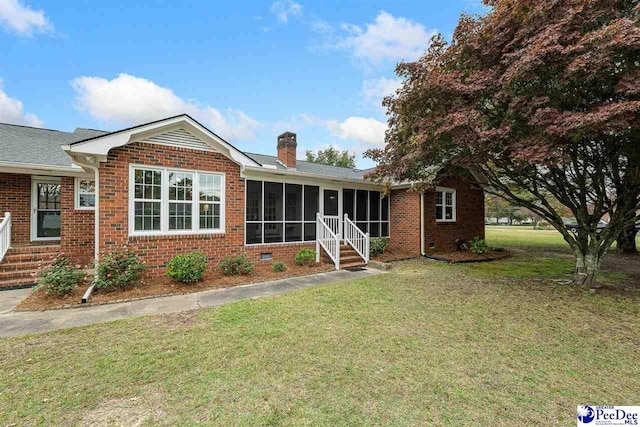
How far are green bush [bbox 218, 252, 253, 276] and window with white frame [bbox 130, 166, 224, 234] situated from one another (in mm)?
1051

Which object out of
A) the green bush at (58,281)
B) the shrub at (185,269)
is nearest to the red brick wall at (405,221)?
the shrub at (185,269)

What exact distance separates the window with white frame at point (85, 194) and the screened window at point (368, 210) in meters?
8.65

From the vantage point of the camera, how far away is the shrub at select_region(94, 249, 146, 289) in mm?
6148

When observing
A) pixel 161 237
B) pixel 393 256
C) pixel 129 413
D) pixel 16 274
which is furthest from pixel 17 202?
pixel 393 256

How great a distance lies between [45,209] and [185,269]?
6120 mm

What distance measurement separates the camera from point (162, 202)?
7441mm

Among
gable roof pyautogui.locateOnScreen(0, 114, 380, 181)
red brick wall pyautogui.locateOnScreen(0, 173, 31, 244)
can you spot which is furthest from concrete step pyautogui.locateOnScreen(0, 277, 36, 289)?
gable roof pyautogui.locateOnScreen(0, 114, 380, 181)

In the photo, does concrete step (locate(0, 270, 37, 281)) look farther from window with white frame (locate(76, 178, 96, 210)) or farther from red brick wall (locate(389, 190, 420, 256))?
red brick wall (locate(389, 190, 420, 256))

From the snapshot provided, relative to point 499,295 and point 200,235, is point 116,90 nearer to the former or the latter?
point 200,235

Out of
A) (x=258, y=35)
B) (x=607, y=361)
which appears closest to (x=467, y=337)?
(x=607, y=361)

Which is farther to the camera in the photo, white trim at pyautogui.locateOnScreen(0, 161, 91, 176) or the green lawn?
white trim at pyautogui.locateOnScreen(0, 161, 91, 176)

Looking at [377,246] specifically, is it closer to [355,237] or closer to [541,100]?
[355,237]

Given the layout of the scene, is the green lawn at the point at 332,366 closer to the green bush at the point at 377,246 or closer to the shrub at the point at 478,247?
the green bush at the point at 377,246

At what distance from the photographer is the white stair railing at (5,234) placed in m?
7.22
